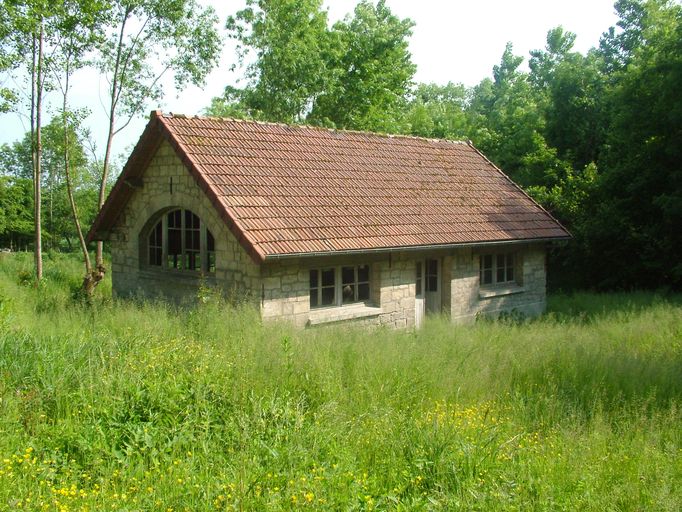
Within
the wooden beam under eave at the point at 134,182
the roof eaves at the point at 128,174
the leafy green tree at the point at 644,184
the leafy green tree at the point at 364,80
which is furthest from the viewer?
the leafy green tree at the point at 364,80

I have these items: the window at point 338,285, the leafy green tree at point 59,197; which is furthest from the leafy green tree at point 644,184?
the leafy green tree at point 59,197

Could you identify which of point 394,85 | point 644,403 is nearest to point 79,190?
point 394,85

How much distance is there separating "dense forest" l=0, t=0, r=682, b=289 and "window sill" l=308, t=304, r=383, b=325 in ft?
31.8

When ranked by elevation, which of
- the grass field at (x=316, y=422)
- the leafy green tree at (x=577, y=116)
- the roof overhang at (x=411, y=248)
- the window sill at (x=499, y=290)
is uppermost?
the leafy green tree at (x=577, y=116)

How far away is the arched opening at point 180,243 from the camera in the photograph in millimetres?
13492

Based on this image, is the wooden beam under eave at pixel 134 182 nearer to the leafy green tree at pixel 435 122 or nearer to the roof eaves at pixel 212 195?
the roof eaves at pixel 212 195

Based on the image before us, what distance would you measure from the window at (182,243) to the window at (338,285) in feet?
7.24

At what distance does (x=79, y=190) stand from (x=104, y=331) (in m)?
36.6

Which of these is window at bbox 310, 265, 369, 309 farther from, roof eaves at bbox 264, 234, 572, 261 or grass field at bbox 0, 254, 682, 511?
grass field at bbox 0, 254, 682, 511

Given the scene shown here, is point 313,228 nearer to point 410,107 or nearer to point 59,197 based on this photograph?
Result: point 410,107

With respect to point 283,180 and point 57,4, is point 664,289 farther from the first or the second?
point 57,4

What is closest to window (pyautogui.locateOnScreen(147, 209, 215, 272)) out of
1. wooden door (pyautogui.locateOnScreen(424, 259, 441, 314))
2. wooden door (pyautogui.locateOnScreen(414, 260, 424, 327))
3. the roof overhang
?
the roof overhang

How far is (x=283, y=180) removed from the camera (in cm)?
1415

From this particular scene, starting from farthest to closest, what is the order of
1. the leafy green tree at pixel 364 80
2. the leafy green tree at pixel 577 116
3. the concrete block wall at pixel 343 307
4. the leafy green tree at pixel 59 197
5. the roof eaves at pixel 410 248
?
the leafy green tree at pixel 59 197 < the leafy green tree at pixel 364 80 < the leafy green tree at pixel 577 116 < the concrete block wall at pixel 343 307 < the roof eaves at pixel 410 248
